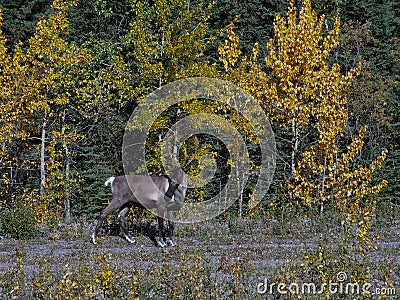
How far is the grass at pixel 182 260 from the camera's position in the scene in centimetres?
955

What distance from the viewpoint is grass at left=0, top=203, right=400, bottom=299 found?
955cm

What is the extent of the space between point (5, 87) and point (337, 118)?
11489 mm

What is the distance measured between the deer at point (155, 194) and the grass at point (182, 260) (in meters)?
0.59

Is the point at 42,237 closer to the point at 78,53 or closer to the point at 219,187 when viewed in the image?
the point at 78,53

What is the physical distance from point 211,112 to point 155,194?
701 cm

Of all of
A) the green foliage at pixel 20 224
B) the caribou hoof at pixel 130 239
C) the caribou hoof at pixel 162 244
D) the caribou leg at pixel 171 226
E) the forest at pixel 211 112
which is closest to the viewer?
the caribou hoof at pixel 162 244

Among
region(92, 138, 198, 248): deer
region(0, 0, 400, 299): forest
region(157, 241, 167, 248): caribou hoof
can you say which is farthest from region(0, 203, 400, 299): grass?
region(92, 138, 198, 248): deer

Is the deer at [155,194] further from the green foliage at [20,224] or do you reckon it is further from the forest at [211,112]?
the green foliage at [20,224]

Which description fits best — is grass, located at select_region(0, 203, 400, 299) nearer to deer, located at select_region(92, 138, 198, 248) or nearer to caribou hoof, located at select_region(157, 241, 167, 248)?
caribou hoof, located at select_region(157, 241, 167, 248)

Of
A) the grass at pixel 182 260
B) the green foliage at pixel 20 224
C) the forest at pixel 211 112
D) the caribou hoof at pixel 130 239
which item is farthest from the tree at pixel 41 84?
the caribou hoof at pixel 130 239

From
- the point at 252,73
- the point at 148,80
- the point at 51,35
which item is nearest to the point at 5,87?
the point at 51,35

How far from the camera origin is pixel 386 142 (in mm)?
30891

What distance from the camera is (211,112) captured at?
2158cm

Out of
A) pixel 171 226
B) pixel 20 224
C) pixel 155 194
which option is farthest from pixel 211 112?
pixel 20 224
